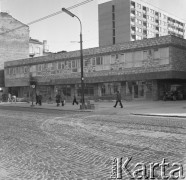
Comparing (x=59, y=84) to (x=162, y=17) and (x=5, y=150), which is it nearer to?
(x=5, y=150)

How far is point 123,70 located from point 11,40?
32511 mm

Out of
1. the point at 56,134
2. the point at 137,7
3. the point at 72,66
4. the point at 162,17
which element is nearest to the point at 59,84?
the point at 72,66

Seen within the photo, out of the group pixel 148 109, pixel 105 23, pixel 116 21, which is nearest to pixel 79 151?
pixel 148 109

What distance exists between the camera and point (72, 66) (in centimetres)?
4291

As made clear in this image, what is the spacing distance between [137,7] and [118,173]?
91.8 metres

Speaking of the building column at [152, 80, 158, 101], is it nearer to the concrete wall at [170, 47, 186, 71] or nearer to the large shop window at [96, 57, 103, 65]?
the concrete wall at [170, 47, 186, 71]

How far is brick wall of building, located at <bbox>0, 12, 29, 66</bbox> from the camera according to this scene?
58.9 meters

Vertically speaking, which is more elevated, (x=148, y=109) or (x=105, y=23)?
(x=105, y=23)

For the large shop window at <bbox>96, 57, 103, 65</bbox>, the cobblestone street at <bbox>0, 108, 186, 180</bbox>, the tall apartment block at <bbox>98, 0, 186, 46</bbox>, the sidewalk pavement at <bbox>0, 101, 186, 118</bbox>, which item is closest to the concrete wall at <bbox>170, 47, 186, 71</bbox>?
the sidewalk pavement at <bbox>0, 101, 186, 118</bbox>

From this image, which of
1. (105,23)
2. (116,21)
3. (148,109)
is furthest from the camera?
(105,23)

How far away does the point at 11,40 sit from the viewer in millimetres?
60281

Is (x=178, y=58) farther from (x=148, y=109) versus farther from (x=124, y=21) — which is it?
(x=124, y=21)

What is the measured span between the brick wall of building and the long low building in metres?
12.6

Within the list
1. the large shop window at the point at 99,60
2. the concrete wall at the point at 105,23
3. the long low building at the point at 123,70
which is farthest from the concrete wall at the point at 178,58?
the concrete wall at the point at 105,23
